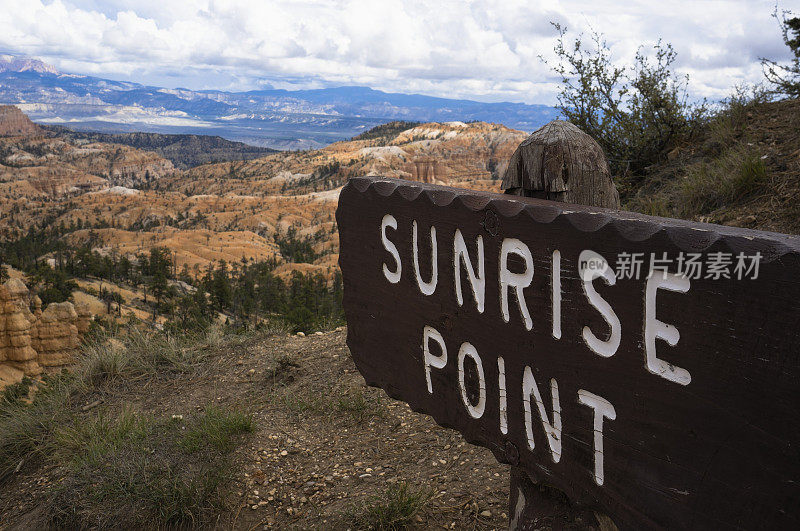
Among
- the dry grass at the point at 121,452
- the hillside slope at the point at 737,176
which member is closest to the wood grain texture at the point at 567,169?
the dry grass at the point at 121,452

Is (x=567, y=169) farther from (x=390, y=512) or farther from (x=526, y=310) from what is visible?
(x=390, y=512)

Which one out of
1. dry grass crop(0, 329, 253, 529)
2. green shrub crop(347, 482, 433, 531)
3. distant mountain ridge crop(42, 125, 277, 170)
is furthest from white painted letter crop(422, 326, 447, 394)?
distant mountain ridge crop(42, 125, 277, 170)

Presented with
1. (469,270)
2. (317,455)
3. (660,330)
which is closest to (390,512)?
(317,455)

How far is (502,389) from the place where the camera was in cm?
122

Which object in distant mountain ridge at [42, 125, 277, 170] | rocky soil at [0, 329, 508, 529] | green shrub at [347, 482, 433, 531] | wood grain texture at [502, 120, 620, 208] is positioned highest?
distant mountain ridge at [42, 125, 277, 170]

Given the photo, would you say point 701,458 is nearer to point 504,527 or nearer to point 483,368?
point 483,368

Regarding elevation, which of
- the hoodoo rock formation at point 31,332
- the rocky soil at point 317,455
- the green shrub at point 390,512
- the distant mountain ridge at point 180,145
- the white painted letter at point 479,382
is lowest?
the hoodoo rock formation at point 31,332

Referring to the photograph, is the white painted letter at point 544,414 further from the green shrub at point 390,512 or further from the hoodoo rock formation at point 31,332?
the hoodoo rock formation at point 31,332

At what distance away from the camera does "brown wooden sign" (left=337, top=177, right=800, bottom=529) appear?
767 millimetres

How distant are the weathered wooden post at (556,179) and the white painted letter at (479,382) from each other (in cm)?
19

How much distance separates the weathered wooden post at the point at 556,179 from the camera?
1300mm

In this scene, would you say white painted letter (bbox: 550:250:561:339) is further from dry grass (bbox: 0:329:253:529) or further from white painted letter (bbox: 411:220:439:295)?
dry grass (bbox: 0:329:253:529)

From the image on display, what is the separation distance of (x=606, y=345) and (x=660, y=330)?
0.12 meters

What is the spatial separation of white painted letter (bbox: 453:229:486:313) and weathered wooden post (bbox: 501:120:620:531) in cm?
26
